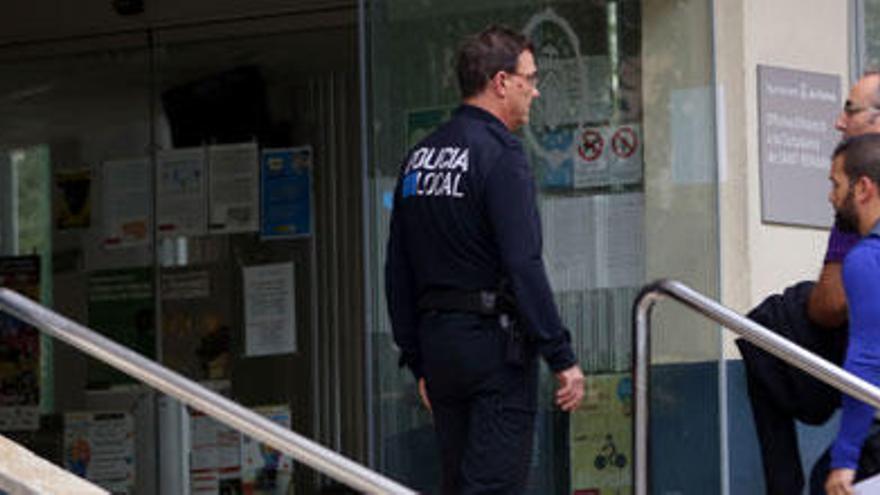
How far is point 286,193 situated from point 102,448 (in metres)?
1.60

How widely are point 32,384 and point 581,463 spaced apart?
3.61m

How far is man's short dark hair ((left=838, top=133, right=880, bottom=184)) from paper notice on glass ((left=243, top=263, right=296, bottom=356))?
17.4 ft

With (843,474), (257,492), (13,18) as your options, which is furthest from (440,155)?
(13,18)

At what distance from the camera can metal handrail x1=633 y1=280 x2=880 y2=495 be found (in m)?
6.10

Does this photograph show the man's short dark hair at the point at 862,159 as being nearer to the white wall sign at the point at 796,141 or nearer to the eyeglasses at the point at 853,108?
the eyeglasses at the point at 853,108

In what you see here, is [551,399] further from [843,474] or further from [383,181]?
[843,474]

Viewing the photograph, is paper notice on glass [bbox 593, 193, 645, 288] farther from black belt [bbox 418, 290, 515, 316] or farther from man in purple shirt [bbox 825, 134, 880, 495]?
man in purple shirt [bbox 825, 134, 880, 495]

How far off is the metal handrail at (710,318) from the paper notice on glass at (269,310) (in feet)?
14.0

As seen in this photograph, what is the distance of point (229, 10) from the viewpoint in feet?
37.0

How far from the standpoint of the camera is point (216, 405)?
5.52 m

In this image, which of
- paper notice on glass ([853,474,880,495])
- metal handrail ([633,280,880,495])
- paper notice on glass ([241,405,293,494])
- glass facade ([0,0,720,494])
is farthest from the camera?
paper notice on glass ([241,405,293,494])

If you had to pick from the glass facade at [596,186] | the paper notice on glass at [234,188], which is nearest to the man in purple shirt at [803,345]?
the glass facade at [596,186]

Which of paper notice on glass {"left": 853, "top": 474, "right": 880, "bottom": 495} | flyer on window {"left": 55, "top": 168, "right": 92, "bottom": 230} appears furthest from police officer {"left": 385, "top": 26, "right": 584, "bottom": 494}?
flyer on window {"left": 55, "top": 168, "right": 92, "bottom": 230}

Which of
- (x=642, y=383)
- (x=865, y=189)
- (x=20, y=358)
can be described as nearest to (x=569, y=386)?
(x=642, y=383)
